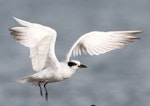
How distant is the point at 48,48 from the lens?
758 inches

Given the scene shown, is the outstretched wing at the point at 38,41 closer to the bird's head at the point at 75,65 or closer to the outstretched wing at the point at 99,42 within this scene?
the bird's head at the point at 75,65

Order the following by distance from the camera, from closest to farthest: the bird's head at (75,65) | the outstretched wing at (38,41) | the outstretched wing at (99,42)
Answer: the outstretched wing at (38,41) < the bird's head at (75,65) < the outstretched wing at (99,42)

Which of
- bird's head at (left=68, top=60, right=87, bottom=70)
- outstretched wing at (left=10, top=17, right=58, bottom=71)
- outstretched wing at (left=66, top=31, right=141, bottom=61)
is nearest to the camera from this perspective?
outstretched wing at (left=10, top=17, right=58, bottom=71)

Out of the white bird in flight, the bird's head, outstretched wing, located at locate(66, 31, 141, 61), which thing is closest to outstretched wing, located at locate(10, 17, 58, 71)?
the white bird in flight

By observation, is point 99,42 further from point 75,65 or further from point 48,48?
point 48,48

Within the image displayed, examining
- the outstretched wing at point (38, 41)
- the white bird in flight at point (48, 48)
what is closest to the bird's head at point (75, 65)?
the white bird in flight at point (48, 48)

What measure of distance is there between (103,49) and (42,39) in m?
1.96

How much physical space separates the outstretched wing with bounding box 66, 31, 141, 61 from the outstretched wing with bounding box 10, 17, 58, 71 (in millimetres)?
684

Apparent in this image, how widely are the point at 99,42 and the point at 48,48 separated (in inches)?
70.8

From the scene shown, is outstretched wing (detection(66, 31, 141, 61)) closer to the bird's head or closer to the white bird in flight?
the white bird in flight

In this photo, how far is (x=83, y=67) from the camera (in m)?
19.0

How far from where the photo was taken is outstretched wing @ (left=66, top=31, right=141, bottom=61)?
1975 centimetres

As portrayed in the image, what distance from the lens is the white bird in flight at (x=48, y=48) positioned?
61.7 feet

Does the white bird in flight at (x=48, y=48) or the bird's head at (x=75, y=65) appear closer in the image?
the white bird in flight at (x=48, y=48)
